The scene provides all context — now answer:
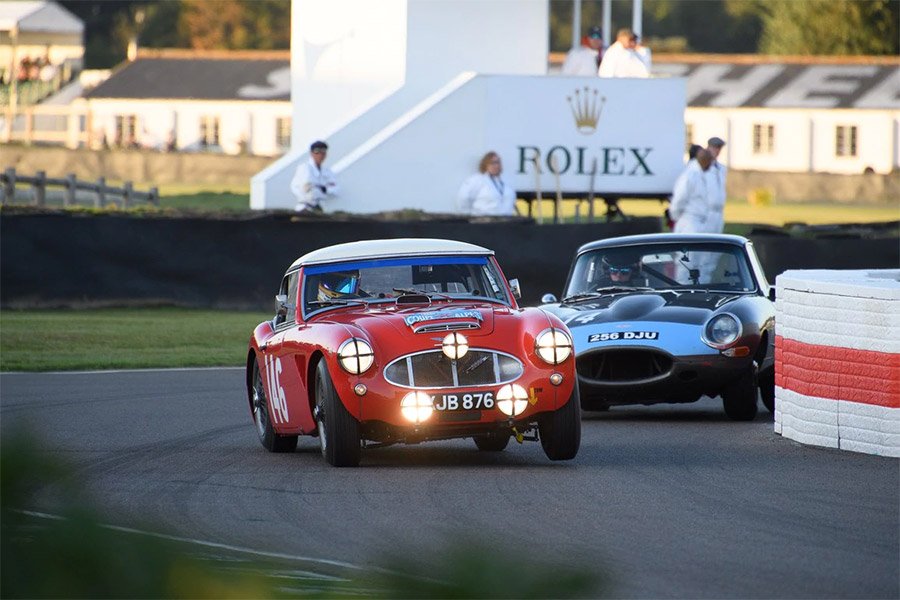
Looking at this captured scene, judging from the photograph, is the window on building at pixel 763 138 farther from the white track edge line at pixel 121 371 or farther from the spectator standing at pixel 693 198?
the white track edge line at pixel 121 371

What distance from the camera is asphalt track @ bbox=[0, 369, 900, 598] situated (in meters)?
5.84

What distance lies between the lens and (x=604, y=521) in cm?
691

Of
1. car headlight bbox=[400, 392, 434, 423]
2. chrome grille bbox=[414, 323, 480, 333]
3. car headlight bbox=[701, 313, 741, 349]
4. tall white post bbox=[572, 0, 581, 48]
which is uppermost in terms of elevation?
tall white post bbox=[572, 0, 581, 48]

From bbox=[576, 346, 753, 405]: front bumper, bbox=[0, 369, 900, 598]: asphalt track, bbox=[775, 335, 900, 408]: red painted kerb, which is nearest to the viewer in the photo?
bbox=[0, 369, 900, 598]: asphalt track

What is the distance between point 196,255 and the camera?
19.7 metres

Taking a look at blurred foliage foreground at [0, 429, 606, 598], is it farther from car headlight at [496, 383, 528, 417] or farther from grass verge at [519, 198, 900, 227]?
grass verge at [519, 198, 900, 227]

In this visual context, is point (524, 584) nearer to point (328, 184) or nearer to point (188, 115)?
point (328, 184)

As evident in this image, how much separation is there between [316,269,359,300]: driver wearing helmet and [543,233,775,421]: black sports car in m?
2.05

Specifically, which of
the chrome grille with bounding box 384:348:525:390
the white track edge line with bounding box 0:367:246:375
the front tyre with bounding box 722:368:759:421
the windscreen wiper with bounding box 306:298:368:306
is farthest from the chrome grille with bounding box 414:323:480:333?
the white track edge line with bounding box 0:367:246:375

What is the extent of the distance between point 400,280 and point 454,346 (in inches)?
52.8

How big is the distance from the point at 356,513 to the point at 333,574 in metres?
5.20

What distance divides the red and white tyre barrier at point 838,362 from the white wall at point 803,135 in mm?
65400

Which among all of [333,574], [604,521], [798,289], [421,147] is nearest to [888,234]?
[421,147]

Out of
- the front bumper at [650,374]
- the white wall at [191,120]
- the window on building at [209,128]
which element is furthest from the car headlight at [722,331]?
the window on building at [209,128]
